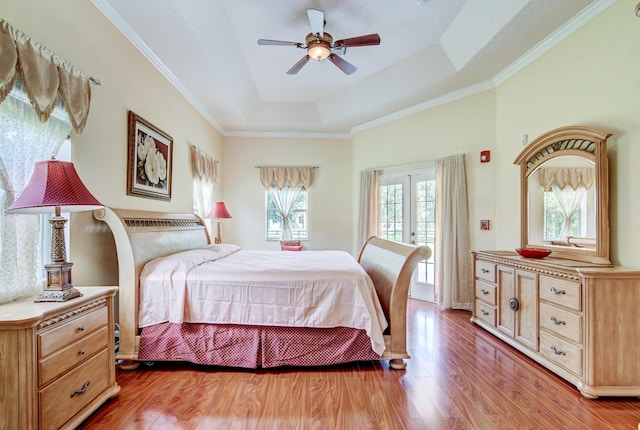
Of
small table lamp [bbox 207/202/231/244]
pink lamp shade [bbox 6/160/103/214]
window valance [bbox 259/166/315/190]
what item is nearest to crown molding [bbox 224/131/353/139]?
window valance [bbox 259/166/315/190]

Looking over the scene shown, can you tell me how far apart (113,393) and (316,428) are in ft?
4.54

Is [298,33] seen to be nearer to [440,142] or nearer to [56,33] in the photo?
[56,33]

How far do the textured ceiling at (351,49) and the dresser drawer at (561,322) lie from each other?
8.40 feet

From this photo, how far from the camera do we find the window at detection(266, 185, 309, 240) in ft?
17.4

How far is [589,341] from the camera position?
189cm

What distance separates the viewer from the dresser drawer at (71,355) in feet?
4.35

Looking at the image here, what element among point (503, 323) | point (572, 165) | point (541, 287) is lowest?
point (503, 323)

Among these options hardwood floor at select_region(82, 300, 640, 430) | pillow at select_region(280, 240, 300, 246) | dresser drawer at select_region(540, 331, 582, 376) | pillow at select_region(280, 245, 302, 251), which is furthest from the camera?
pillow at select_region(280, 240, 300, 246)

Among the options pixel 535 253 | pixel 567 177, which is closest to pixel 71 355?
pixel 535 253

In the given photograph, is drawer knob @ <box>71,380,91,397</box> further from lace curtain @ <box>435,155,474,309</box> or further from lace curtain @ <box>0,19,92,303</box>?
lace curtain @ <box>435,155,474,309</box>

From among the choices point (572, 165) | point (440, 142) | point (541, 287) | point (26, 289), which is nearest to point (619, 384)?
point (541, 287)

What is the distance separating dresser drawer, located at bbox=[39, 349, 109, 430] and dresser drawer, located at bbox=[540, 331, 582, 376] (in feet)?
10.7

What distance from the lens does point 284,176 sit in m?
5.25

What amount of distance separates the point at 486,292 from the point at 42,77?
4125 mm
